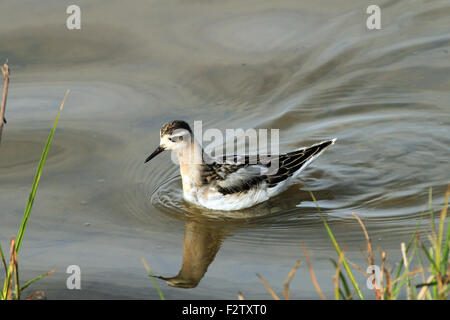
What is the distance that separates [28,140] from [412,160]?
5253mm

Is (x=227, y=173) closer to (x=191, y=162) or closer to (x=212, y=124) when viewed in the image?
(x=191, y=162)

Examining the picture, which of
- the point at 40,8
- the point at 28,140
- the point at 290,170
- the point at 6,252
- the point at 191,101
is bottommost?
the point at 6,252

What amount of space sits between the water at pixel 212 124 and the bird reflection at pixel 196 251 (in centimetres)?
2

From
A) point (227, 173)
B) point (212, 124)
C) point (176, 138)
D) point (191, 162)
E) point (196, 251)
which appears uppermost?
point (212, 124)

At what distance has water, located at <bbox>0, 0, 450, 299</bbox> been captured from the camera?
6949mm

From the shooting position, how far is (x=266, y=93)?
1048 centimetres

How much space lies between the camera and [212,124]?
32.1 feet

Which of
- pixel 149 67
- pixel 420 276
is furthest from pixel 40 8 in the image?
pixel 420 276

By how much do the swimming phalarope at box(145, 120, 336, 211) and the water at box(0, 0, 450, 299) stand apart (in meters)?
0.18

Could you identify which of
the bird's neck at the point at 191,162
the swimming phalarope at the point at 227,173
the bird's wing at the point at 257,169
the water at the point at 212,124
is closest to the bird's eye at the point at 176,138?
the swimming phalarope at the point at 227,173

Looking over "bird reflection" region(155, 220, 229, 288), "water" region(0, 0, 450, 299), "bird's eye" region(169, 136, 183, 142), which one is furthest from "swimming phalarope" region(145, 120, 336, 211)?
"bird reflection" region(155, 220, 229, 288)

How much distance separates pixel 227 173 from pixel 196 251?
1.61 metres

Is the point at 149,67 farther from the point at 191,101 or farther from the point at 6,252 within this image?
the point at 6,252

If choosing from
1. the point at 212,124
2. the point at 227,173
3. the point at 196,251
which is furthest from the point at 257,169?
the point at 196,251
